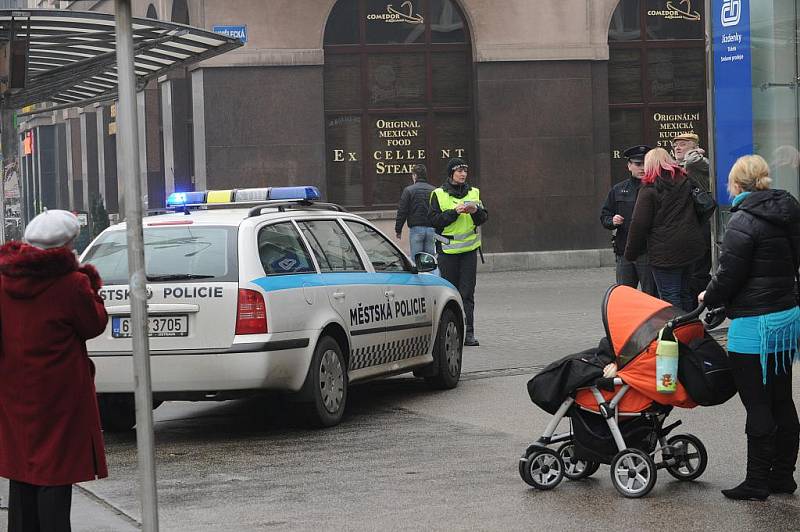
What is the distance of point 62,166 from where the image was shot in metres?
40.8

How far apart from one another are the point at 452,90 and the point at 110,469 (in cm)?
1746

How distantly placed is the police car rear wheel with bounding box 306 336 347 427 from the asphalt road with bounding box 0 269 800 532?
11 cm

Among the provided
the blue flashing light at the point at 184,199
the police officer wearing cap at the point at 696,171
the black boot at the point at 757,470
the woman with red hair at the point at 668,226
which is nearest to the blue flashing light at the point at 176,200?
the blue flashing light at the point at 184,199

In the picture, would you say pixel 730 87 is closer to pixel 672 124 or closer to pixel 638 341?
pixel 638 341

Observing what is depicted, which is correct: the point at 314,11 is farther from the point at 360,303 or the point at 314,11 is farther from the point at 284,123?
the point at 360,303

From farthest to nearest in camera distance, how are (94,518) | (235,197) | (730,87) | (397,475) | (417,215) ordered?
1. (417,215)
2. (730,87)
3. (235,197)
4. (397,475)
5. (94,518)

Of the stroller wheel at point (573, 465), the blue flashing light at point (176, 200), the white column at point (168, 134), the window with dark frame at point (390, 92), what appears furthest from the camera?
the white column at point (168, 134)

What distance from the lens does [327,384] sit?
382 inches

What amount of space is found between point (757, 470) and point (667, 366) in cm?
66


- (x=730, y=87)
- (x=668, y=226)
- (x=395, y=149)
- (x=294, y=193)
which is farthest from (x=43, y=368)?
(x=395, y=149)

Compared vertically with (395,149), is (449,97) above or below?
above

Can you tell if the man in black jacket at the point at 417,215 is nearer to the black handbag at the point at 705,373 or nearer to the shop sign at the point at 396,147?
the shop sign at the point at 396,147

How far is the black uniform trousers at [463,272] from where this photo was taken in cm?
1440

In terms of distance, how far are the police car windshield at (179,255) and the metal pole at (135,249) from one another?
382cm
